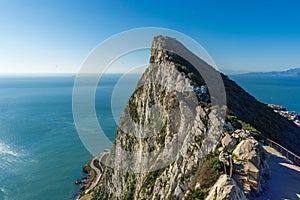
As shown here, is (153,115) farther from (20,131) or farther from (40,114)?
(40,114)

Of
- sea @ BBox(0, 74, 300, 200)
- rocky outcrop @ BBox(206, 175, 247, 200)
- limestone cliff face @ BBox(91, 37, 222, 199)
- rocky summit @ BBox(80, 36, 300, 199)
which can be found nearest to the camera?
rocky outcrop @ BBox(206, 175, 247, 200)

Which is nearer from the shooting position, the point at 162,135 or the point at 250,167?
the point at 250,167

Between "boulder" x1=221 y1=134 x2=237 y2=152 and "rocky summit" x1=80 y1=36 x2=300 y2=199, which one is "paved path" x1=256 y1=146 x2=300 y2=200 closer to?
"rocky summit" x1=80 y1=36 x2=300 y2=199

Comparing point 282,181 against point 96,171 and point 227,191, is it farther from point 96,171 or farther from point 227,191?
point 96,171

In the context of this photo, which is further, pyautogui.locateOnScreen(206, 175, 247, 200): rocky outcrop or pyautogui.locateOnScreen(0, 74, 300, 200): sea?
pyautogui.locateOnScreen(0, 74, 300, 200): sea

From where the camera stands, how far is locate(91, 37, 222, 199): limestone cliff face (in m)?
19.0

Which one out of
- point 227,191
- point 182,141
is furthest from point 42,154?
point 227,191

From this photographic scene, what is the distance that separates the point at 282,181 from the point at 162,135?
15900 millimetres

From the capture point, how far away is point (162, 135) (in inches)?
1103

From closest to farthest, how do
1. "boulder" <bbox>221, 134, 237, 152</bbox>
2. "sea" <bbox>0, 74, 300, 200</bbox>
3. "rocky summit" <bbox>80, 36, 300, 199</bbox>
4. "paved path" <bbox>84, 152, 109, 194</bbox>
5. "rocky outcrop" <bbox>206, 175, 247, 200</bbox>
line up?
"rocky outcrop" <bbox>206, 175, 247, 200</bbox>
"rocky summit" <bbox>80, 36, 300, 199</bbox>
"boulder" <bbox>221, 134, 237, 152</bbox>
"paved path" <bbox>84, 152, 109, 194</bbox>
"sea" <bbox>0, 74, 300, 200</bbox>

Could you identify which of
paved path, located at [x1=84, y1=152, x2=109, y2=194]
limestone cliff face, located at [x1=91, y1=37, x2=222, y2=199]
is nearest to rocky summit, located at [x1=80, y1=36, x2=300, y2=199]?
limestone cliff face, located at [x1=91, y1=37, x2=222, y2=199]

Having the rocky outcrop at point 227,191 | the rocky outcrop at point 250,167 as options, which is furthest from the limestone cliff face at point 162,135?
the rocky outcrop at point 227,191

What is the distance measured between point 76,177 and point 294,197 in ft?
176

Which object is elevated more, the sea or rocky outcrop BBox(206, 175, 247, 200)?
rocky outcrop BBox(206, 175, 247, 200)
